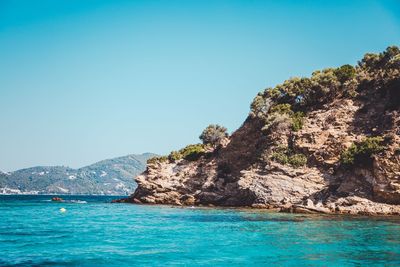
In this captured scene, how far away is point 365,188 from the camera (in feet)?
168

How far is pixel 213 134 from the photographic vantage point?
96688 millimetres

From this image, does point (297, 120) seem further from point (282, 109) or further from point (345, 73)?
point (345, 73)

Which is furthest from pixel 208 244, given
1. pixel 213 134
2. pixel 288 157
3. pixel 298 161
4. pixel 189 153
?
pixel 213 134

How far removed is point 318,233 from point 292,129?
38853mm

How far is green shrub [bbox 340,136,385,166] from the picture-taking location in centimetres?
5150

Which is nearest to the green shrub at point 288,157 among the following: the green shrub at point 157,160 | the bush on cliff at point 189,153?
the bush on cliff at point 189,153

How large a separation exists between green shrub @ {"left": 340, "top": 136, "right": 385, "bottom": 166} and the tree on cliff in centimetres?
4328

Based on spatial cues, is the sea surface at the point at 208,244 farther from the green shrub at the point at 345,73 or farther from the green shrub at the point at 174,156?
the green shrub at the point at 174,156

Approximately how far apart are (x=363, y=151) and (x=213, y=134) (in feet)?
157

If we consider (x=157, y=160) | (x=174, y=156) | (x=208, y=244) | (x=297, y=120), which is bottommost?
(x=208, y=244)

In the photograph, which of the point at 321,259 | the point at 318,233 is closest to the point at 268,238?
the point at 318,233

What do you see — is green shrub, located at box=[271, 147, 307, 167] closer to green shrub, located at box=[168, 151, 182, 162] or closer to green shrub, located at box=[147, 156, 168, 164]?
green shrub, located at box=[168, 151, 182, 162]

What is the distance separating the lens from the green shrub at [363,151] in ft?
169

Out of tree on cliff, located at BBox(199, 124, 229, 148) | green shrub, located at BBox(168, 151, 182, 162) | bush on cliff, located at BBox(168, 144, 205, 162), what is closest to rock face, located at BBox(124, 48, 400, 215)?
bush on cliff, located at BBox(168, 144, 205, 162)
